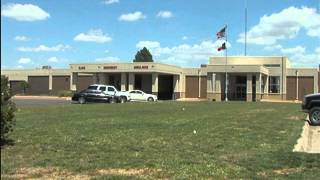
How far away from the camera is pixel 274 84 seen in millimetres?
82812

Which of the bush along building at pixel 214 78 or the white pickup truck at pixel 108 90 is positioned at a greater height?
the bush along building at pixel 214 78

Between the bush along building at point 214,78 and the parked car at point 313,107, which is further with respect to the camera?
the bush along building at point 214,78

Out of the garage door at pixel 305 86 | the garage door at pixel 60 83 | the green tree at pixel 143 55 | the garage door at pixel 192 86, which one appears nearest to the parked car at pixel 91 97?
the garage door at pixel 192 86

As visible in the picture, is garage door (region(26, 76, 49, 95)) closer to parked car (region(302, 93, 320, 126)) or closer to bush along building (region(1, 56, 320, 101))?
bush along building (region(1, 56, 320, 101))

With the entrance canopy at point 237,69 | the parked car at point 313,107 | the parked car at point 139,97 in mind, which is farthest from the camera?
the entrance canopy at point 237,69

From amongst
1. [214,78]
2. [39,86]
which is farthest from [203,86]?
[39,86]

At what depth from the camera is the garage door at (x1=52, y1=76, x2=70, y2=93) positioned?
96.6 meters

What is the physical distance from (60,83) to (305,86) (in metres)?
41.0

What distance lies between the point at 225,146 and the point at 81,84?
7970 cm

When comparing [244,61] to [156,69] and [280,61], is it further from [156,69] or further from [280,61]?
[156,69]

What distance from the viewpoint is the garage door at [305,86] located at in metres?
81.2

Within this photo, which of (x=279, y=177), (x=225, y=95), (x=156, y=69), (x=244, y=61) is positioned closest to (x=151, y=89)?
(x=156, y=69)

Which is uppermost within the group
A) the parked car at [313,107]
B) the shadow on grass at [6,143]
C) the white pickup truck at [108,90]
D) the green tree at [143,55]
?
the green tree at [143,55]

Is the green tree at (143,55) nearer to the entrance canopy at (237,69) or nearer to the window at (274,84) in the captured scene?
the window at (274,84)
